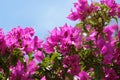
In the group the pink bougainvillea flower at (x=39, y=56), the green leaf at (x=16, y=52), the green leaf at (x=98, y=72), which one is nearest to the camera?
the green leaf at (x=16, y=52)

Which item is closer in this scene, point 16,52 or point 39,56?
point 16,52

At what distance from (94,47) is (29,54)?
633mm

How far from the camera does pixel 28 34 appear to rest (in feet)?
14.1

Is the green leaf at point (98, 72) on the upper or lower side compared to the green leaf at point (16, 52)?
lower

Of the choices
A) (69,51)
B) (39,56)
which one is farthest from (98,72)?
(39,56)

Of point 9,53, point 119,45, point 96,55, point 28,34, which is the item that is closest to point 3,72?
point 9,53

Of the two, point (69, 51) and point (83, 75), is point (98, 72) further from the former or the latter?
point (69, 51)

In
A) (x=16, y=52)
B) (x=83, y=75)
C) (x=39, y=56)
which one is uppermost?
(x=39, y=56)

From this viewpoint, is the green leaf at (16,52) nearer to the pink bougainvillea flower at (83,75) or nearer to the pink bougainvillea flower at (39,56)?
the pink bougainvillea flower at (39,56)

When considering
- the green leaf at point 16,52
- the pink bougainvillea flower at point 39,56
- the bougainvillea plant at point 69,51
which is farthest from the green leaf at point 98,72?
the green leaf at point 16,52

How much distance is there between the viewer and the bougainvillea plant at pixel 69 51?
3.87 metres

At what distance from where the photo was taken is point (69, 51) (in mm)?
4051

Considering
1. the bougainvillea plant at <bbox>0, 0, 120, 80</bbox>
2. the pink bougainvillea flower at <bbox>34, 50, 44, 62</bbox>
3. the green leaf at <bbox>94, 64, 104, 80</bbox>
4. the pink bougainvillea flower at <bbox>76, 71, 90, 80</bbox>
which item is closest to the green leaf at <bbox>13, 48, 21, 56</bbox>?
the bougainvillea plant at <bbox>0, 0, 120, 80</bbox>

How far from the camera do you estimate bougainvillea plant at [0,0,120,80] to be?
3.87 m
